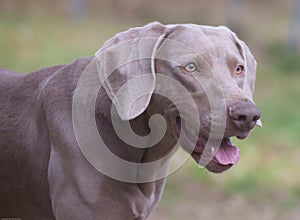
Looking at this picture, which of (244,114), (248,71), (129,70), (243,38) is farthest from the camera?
(243,38)

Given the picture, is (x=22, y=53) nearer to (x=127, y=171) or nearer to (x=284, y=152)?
(x=284, y=152)

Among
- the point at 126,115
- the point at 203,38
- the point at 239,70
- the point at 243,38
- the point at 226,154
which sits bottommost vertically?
the point at 243,38

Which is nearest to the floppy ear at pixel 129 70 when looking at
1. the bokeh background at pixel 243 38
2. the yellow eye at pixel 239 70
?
the yellow eye at pixel 239 70

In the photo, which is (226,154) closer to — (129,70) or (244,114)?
(244,114)

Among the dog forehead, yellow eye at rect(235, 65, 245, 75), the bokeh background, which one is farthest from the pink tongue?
the bokeh background

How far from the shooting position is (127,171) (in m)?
3.72

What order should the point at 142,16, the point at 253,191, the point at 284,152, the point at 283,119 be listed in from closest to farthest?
the point at 253,191, the point at 284,152, the point at 283,119, the point at 142,16

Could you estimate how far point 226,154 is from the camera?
3.55 meters

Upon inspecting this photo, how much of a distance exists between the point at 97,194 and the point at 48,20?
11.1m

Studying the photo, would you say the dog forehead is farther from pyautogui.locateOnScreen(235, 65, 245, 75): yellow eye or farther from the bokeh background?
the bokeh background

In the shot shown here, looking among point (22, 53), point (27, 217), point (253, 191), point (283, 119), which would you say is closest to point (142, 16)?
point (22, 53)

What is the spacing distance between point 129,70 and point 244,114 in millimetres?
572

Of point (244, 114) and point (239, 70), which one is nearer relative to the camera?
point (244, 114)

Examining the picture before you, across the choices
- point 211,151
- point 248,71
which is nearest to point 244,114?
point 211,151
